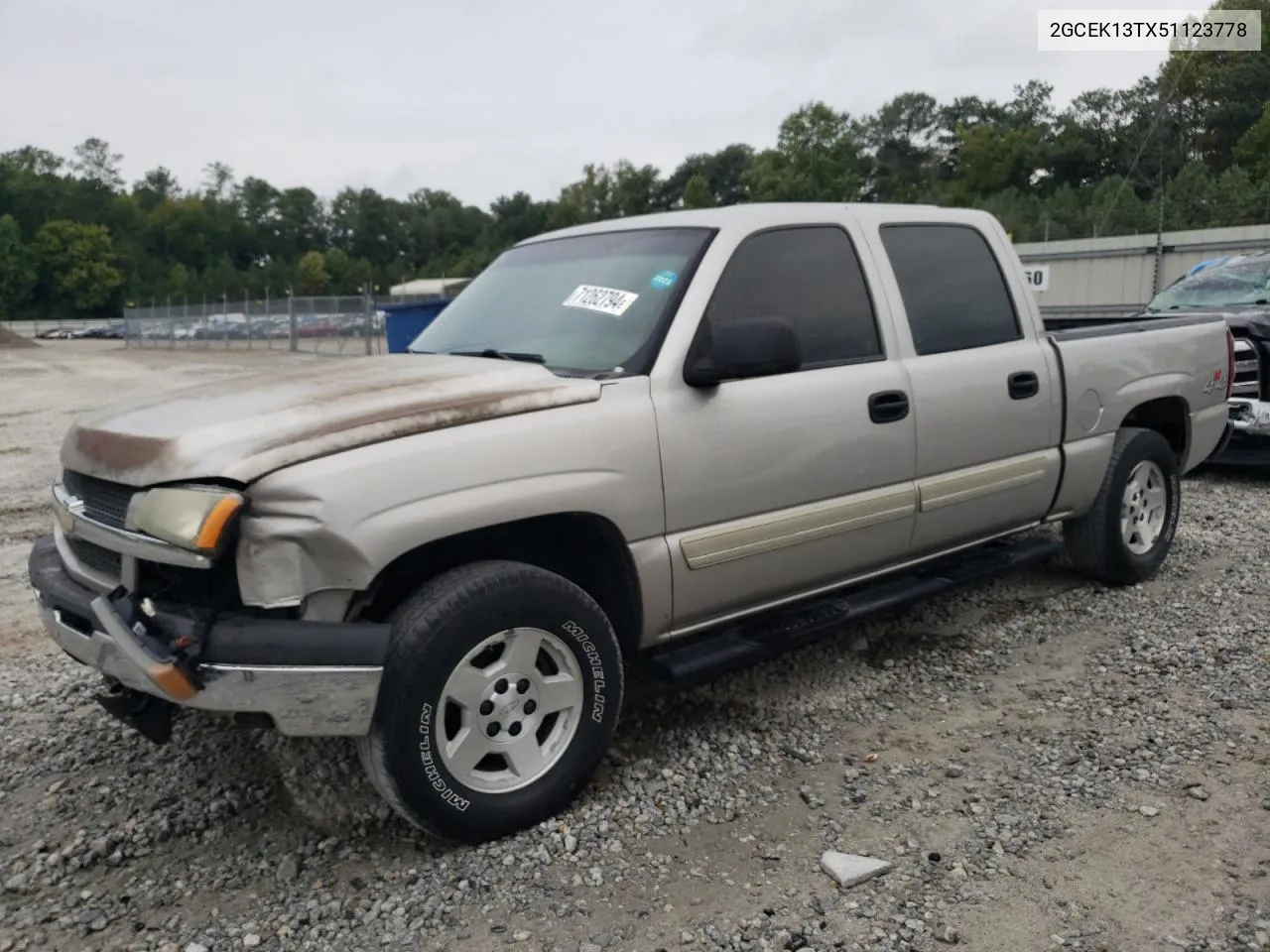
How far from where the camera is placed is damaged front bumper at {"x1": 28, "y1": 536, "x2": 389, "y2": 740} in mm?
2613

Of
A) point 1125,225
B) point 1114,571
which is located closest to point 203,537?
point 1114,571

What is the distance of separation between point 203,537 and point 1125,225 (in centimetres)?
3435

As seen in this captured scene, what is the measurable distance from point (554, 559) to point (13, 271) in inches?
3982

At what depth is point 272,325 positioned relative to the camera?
36.3 metres

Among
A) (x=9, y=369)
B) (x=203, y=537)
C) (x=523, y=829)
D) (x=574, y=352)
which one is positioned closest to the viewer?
(x=203, y=537)

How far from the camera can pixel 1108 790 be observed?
10.7 feet

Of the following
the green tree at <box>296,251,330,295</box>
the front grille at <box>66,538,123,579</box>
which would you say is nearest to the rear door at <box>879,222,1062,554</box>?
the front grille at <box>66,538,123,579</box>

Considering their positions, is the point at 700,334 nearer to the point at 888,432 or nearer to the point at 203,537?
the point at 888,432

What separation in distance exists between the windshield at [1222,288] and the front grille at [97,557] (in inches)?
328

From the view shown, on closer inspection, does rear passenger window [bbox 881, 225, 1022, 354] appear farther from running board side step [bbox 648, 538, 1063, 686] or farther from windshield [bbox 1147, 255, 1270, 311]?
windshield [bbox 1147, 255, 1270, 311]

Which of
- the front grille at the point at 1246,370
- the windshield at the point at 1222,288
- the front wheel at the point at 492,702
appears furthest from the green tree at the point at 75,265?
the front wheel at the point at 492,702

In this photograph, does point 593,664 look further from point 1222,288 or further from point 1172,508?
point 1222,288

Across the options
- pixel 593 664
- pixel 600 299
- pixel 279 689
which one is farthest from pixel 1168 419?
pixel 279 689

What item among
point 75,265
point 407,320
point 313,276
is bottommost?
point 407,320
